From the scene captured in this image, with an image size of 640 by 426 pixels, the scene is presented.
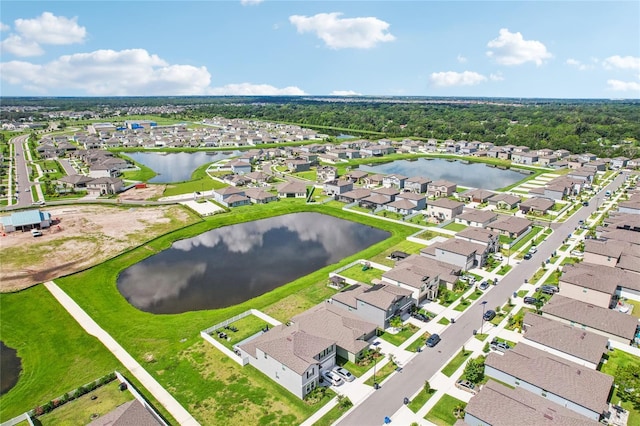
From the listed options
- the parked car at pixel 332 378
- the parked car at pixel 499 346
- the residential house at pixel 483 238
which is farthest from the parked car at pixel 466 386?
the residential house at pixel 483 238

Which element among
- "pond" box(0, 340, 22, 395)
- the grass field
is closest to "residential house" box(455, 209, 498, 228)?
the grass field

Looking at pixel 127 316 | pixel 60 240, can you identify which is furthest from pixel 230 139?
pixel 127 316

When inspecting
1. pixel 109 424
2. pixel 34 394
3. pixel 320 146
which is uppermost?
pixel 320 146

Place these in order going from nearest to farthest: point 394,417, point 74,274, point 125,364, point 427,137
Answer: point 394,417 → point 125,364 → point 74,274 → point 427,137

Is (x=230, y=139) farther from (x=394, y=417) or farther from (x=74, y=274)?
(x=394, y=417)

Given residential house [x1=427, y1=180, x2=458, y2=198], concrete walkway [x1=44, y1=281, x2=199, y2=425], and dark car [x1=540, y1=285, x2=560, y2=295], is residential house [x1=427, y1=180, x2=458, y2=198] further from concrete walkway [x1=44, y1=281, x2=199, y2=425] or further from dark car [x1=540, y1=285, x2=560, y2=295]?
concrete walkway [x1=44, y1=281, x2=199, y2=425]

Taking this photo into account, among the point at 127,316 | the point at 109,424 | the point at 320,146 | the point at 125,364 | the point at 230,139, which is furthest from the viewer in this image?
the point at 230,139

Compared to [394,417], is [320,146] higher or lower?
higher

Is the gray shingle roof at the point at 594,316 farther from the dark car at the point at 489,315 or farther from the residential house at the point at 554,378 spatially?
the residential house at the point at 554,378
